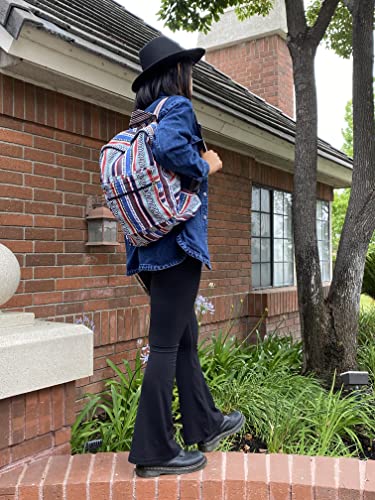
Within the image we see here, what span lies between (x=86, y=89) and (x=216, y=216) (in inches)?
83.1

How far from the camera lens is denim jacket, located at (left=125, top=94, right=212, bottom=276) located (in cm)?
191

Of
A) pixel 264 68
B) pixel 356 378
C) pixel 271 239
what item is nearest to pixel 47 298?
pixel 356 378

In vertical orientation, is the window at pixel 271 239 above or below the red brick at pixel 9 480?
above

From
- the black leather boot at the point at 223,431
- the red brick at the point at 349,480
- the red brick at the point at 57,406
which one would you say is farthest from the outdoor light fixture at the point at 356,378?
the red brick at the point at 57,406

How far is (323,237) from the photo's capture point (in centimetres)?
830

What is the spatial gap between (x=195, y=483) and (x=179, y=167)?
1363 millimetres

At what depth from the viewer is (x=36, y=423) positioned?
2.34 meters

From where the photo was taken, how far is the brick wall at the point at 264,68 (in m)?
8.30

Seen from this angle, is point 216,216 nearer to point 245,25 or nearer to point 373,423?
point 373,423

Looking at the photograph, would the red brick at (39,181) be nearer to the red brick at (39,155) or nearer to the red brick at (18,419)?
the red brick at (39,155)

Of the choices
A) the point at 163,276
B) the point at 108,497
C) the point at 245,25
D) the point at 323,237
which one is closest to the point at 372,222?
the point at 163,276

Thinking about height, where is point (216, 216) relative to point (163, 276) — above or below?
above

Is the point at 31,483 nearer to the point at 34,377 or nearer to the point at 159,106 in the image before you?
the point at 34,377

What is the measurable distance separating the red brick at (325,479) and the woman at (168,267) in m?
0.55
